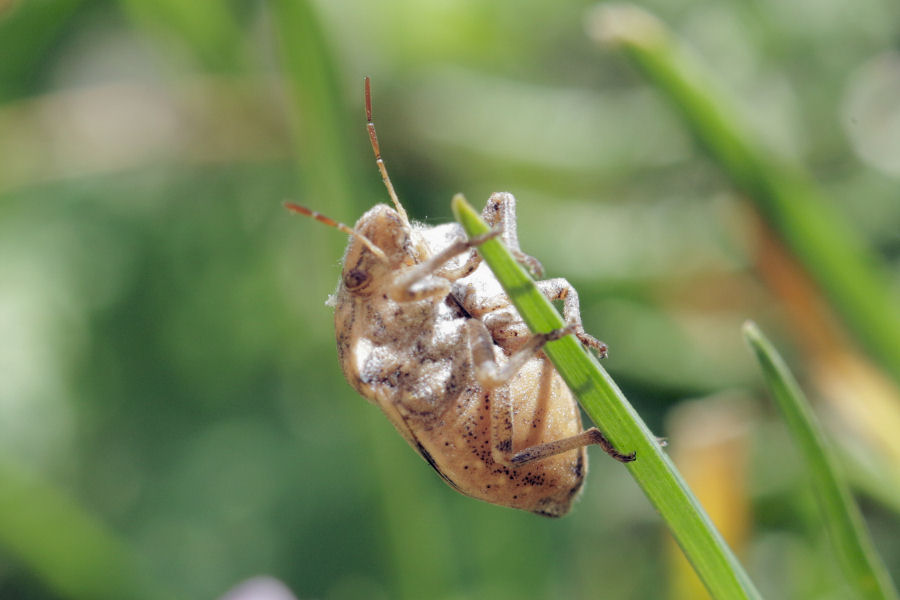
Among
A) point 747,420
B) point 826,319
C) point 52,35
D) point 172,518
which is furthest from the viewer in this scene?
point 52,35

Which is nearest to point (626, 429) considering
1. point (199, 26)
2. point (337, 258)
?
point (337, 258)

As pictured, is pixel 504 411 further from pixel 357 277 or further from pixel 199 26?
pixel 199 26

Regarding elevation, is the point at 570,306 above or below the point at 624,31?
below

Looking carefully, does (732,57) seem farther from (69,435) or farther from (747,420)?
(69,435)

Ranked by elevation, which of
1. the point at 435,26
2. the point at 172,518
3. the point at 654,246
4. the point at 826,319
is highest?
the point at 435,26

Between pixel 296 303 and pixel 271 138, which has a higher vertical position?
pixel 271 138

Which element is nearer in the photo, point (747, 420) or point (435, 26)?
point (747, 420)

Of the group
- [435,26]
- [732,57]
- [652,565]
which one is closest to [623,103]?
[732,57]
